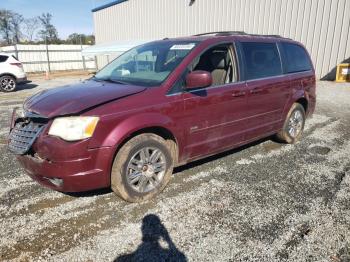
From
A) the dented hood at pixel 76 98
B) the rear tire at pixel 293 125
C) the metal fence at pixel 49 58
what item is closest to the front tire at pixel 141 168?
the dented hood at pixel 76 98

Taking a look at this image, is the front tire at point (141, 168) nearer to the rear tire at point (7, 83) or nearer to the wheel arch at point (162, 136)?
the wheel arch at point (162, 136)

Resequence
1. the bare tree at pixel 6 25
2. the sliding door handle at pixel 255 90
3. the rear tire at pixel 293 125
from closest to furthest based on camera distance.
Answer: the sliding door handle at pixel 255 90, the rear tire at pixel 293 125, the bare tree at pixel 6 25

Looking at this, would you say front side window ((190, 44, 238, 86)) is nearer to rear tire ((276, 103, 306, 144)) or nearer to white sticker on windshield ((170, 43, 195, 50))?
white sticker on windshield ((170, 43, 195, 50))

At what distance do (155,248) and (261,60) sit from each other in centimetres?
329

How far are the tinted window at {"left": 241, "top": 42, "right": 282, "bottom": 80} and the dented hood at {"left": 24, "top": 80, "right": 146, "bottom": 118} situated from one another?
1.80 m

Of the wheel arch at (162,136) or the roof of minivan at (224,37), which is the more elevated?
the roof of minivan at (224,37)

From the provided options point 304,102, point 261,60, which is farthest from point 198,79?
point 304,102

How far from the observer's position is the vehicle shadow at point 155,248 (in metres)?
2.63

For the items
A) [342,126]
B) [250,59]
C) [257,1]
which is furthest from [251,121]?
[257,1]

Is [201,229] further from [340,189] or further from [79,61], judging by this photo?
[79,61]

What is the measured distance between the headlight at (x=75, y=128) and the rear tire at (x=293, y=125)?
3655 mm

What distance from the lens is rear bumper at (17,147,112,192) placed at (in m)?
3.06

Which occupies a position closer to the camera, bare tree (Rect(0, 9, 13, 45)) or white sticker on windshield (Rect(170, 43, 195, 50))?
white sticker on windshield (Rect(170, 43, 195, 50))

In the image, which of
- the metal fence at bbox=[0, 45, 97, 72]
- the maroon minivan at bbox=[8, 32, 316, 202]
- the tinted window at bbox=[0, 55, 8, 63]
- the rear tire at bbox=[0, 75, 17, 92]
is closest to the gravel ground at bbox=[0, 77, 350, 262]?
the maroon minivan at bbox=[8, 32, 316, 202]
